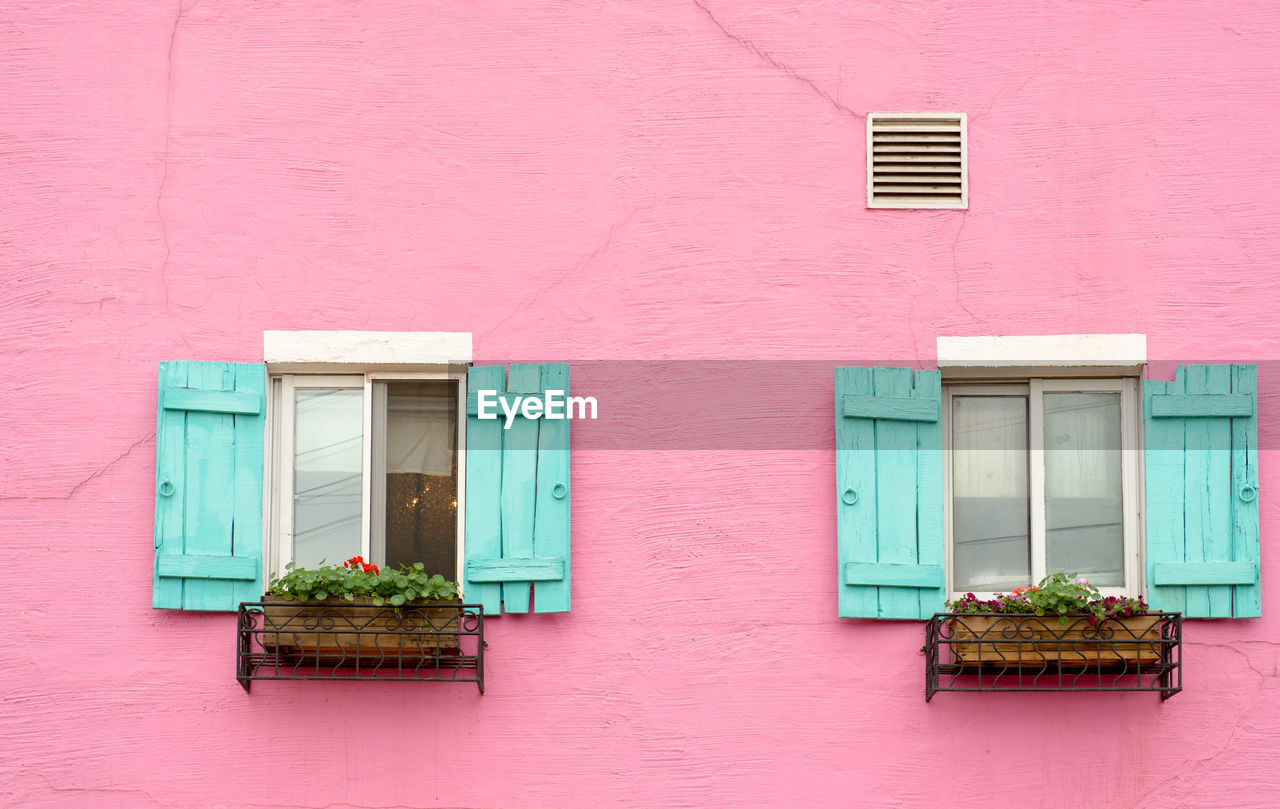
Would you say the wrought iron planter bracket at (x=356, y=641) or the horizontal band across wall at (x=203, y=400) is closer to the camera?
the wrought iron planter bracket at (x=356, y=641)

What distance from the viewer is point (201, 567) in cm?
638

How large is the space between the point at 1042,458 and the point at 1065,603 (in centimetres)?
82

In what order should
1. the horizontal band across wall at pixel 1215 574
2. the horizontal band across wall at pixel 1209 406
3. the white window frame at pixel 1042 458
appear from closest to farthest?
the horizontal band across wall at pixel 1215 574 < the horizontal band across wall at pixel 1209 406 < the white window frame at pixel 1042 458

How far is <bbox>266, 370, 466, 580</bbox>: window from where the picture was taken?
666cm

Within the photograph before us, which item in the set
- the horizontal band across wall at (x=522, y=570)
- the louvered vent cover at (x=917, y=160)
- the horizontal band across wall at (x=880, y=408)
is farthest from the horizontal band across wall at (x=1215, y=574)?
the horizontal band across wall at (x=522, y=570)

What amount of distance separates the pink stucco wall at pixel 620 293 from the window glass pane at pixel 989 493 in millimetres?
431

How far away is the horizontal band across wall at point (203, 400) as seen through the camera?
647 centimetres

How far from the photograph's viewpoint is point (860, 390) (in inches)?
256

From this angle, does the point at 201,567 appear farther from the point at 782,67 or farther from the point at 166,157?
the point at 782,67

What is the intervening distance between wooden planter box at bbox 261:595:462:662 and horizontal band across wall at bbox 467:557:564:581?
0.24 m

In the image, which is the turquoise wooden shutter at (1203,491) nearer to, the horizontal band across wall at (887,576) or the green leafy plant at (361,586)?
the horizontal band across wall at (887,576)

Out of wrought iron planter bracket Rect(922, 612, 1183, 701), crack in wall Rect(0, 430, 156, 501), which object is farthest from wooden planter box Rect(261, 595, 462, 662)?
wrought iron planter bracket Rect(922, 612, 1183, 701)

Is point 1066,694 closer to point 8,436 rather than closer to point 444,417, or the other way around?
point 444,417

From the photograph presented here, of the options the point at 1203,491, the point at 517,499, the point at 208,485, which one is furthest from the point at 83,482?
the point at 1203,491
